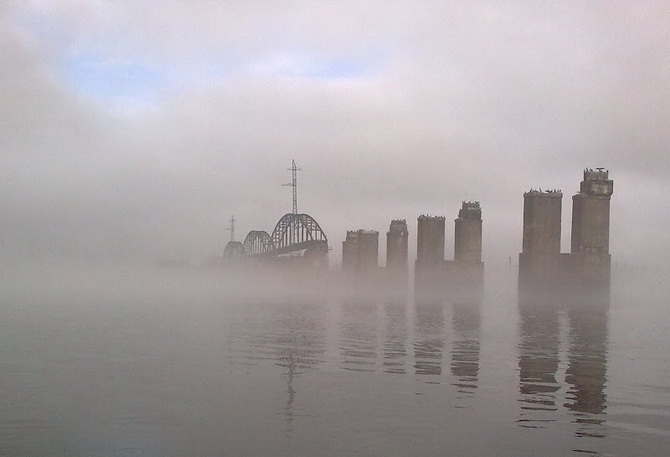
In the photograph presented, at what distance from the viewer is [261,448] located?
14.0 meters

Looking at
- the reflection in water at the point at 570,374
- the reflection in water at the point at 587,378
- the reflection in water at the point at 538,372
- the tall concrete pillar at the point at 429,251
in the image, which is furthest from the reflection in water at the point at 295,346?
the tall concrete pillar at the point at 429,251

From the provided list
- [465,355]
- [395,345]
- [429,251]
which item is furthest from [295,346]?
[429,251]

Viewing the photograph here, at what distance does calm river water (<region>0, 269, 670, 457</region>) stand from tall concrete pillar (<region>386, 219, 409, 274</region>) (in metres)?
73.8

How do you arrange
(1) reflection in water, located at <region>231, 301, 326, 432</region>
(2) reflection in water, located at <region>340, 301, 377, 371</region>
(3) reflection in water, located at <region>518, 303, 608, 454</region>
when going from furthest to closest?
1. (2) reflection in water, located at <region>340, 301, 377, 371</region>
2. (1) reflection in water, located at <region>231, 301, 326, 432</region>
3. (3) reflection in water, located at <region>518, 303, 608, 454</region>

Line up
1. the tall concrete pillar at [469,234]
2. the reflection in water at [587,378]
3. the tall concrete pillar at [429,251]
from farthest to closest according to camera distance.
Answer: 1. the tall concrete pillar at [429,251]
2. the tall concrete pillar at [469,234]
3. the reflection in water at [587,378]

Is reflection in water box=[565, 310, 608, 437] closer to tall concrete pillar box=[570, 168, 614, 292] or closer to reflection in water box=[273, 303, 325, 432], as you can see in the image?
reflection in water box=[273, 303, 325, 432]

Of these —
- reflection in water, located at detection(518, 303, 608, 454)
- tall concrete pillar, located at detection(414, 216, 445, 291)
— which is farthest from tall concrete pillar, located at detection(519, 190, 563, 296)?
reflection in water, located at detection(518, 303, 608, 454)

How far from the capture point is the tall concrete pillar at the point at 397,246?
110m

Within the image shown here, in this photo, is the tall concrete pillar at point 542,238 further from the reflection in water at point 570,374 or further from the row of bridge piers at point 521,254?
the reflection in water at point 570,374

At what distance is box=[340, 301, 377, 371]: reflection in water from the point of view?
2477 centimetres

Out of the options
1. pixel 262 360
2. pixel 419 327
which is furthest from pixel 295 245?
pixel 262 360

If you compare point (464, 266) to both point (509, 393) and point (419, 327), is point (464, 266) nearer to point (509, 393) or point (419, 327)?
point (419, 327)

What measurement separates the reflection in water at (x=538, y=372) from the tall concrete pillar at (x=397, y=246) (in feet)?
215

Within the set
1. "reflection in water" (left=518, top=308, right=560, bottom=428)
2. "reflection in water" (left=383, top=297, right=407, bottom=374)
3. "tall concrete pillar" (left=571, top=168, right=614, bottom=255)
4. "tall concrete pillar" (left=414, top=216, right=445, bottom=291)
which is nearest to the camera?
"reflection in water" (left=518, top=308, right=560, bottom=428)
